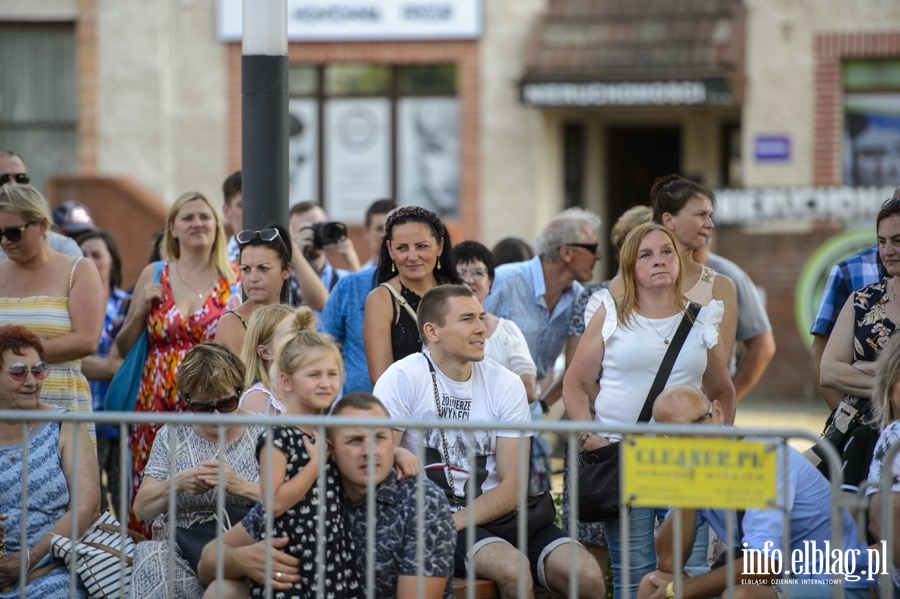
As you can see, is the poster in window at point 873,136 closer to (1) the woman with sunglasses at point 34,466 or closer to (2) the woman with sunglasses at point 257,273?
(2) the woman with sunglasses at point 257,273

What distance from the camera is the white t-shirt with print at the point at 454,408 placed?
17.8ft

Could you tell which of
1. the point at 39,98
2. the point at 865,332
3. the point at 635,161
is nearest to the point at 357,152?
the point at 635,161

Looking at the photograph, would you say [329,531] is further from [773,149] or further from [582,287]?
[773,149]

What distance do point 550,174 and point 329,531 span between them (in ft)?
41.4

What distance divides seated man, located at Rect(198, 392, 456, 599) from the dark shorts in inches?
16.7

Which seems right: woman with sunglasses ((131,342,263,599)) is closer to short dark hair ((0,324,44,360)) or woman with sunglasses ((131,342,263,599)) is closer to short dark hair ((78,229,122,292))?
short dark hair ((0,324,44,360))

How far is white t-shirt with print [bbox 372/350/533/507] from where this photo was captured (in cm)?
543

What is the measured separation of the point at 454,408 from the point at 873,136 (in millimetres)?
11907

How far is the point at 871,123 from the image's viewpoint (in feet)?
52.4

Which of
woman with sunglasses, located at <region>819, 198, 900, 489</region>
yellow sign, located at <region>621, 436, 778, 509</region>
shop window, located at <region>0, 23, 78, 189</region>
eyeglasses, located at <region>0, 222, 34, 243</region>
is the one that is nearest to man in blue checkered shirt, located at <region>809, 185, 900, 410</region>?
woman with sunglasses, located at <region>819, 198, 900, 489</region>

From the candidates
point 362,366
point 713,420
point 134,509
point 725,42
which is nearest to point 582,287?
point 362,366

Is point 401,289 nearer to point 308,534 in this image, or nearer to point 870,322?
point 308,534

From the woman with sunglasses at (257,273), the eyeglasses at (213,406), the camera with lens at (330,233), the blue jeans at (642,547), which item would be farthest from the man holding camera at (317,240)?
the blue jeans at (642,547)

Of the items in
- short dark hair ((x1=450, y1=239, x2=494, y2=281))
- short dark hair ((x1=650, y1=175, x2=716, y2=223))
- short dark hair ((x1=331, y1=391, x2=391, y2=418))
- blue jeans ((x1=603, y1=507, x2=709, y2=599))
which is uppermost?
short dark hair ((x1=650, y1=175, x2=716, y2=223))
